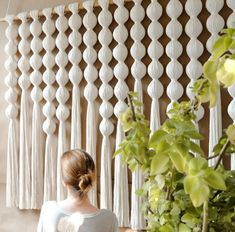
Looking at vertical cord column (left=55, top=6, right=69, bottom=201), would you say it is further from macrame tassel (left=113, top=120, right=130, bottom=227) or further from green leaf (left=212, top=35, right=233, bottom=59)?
green leaf (left=212, top=35, right=233, bottom=59)

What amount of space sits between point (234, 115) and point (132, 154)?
755 millimetres

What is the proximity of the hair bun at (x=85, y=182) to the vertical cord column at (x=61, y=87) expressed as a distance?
0.52 m

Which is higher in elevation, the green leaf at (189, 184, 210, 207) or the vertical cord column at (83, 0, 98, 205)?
the vertical cord column at (83, 0, 98, 205)

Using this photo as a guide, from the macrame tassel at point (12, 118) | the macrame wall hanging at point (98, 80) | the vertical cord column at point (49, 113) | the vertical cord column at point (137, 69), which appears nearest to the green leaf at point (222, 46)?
the macrame wall hanging at point (98, 80)

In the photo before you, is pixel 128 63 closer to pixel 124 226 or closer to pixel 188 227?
pixel 124 226

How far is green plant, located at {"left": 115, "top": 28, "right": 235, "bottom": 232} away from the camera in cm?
49

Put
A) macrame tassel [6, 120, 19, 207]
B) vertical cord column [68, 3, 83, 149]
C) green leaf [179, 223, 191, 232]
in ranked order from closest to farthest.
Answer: green leaf [179, 223, 191, 232]
vertical cord column [68, 3, 83, 149]
macrame tassel [6, 120, 19, 207]

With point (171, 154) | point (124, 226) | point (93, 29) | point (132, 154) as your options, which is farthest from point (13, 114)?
point (171, 154)

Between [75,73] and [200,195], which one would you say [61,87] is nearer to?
[75,73]

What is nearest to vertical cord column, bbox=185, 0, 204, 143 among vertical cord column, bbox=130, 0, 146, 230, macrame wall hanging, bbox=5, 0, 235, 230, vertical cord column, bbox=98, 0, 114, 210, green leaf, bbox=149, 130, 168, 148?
macrame wall hanging, bbox=5, 0, 235, 230

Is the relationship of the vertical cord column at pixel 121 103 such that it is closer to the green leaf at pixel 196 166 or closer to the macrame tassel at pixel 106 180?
the macrame tassel at pixel 106 180

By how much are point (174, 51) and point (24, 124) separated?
69cm

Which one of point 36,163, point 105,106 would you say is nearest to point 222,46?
point 105,106

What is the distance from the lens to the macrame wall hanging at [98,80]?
4.77ft
